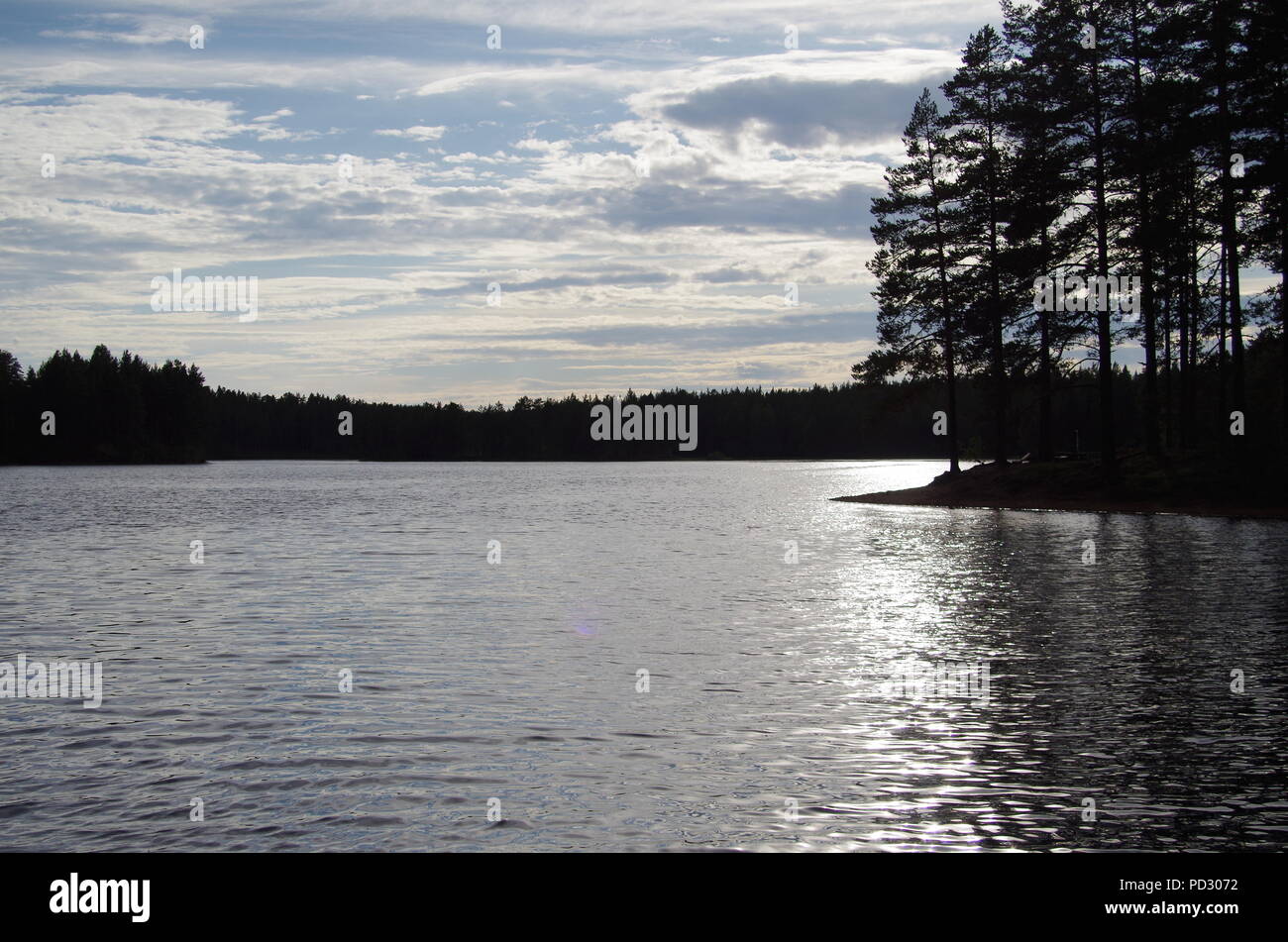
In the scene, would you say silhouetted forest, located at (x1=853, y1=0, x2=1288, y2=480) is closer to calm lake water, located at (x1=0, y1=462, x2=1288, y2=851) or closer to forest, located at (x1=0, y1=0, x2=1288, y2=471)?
forest, located at (x1=0, y1=0, x2=1288, y2=471)

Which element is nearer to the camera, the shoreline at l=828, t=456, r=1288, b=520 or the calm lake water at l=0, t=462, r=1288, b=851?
the calm lake water at l=0, t=462, r=1288, b=851

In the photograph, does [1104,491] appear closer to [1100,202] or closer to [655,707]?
[1100,202]

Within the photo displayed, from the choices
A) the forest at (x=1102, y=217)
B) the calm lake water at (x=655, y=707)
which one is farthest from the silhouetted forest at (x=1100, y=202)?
the calm lake water at (x=655, y=707)

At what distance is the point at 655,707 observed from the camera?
13320 mm

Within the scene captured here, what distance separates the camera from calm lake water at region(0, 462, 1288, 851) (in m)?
9.04

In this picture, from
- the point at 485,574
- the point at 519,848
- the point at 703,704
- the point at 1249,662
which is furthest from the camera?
the point at 485,574

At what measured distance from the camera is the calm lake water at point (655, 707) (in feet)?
29.7

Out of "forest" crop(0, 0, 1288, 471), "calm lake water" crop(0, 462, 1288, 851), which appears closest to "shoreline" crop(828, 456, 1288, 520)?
"forest" crop(0, 0, 1288, 471)

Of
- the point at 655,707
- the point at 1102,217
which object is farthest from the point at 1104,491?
the point at 655,707

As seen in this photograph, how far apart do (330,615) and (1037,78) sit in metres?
46.8
